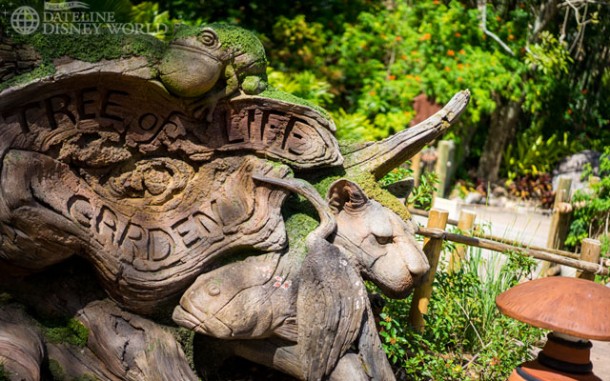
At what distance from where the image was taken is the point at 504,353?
4.18 m

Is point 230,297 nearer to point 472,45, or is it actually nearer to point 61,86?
point 61,86

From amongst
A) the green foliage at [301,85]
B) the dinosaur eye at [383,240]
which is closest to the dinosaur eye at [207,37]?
the dinosaur eye at [383,240]

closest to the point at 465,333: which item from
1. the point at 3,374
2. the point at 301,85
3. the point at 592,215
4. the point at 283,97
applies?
the point at 283,97

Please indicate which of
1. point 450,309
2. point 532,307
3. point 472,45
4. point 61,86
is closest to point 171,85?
point 61,86

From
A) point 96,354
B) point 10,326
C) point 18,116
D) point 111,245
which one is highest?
point 18,116

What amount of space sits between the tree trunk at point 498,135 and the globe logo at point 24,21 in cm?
788

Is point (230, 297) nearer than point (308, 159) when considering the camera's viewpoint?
Yes

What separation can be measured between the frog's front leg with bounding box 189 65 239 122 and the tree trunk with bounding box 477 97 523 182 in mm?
7456

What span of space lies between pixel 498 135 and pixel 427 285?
256 inches

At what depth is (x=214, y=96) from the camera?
11.3ft

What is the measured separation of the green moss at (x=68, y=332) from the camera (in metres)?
3.35

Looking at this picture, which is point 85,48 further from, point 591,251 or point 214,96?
point 591,251

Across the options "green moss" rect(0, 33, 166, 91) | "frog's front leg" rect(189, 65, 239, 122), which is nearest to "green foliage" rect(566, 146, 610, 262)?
"frog's front leg" rect(189, 65, 239, 122)

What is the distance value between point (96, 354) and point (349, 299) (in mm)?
1315
